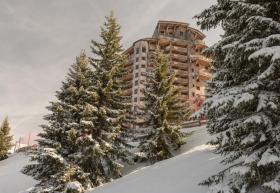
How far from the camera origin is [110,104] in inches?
1137

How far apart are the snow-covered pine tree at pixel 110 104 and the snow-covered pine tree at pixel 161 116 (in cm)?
226

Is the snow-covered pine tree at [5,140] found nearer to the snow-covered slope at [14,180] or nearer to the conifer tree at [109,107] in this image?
the snow-covered slope at [14,180]

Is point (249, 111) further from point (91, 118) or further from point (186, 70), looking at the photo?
point (186, 70)

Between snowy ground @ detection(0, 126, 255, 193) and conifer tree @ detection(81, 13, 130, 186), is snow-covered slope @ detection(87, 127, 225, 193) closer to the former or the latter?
snowy ground @ detection(0, 126, 255, 193)

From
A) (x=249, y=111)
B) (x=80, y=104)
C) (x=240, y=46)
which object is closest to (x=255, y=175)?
(x=249, y=111)

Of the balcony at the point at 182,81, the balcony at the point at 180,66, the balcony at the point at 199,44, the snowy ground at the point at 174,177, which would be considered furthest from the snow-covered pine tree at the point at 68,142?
the balcony at the point at 199,44

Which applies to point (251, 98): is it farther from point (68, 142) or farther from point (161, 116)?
point (161, 116)

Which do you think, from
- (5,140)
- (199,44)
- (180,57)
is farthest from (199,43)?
(5,140)

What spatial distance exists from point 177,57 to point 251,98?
254ft

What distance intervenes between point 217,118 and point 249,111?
1.75 metres

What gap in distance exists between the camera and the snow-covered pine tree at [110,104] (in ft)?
87.4

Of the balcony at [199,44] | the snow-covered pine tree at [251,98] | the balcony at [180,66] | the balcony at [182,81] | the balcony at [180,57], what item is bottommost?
the snow-covered pine tree at [251,98]

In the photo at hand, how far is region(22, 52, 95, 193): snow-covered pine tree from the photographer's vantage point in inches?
912

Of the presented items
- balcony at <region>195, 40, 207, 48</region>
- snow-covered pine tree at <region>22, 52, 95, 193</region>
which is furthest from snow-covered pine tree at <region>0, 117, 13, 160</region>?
balcony at <region>195, 40, 207, 48</region>
